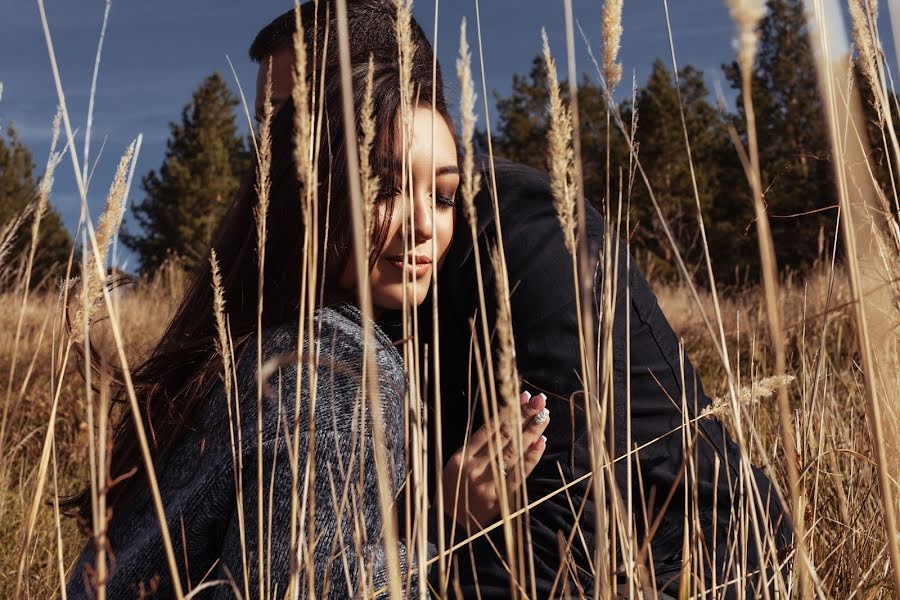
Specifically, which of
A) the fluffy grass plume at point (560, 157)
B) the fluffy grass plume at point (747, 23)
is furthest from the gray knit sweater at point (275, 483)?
the fluffy grass plume at point (747, 23)

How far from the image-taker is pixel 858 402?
2.94m

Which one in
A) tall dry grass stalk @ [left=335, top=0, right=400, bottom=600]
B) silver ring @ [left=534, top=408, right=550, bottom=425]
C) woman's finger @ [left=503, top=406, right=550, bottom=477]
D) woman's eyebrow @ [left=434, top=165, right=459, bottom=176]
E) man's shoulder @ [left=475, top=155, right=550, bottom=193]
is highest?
man's shoulder @ [left=475, top=155, right=550, bottom=193]

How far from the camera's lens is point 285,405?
1.32 m

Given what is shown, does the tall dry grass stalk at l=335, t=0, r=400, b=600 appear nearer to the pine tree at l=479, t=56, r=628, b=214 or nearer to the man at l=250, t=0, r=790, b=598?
the man at l=250, t=0, r=790, b=598

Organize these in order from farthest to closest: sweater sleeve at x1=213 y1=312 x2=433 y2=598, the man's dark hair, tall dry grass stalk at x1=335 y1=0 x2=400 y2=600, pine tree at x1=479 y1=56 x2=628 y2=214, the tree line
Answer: pine tree at x1=479 y1=56 x2=628 y2=214, the tree line, the man's dark hair, sweater sleeve at x1=213 y1=312 x2=433 y2=598, tall dry grass stalk at x1=335 y1=0 x2=400 y2=600

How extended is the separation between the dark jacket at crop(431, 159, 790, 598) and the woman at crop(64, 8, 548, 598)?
0.23 meters

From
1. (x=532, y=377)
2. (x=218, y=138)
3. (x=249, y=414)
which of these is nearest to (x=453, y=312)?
(x=532, y=377)

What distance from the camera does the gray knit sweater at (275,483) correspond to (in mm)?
1232

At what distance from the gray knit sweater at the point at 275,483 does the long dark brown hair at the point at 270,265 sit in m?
0.05

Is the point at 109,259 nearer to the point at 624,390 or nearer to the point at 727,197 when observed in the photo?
the point at 624,390

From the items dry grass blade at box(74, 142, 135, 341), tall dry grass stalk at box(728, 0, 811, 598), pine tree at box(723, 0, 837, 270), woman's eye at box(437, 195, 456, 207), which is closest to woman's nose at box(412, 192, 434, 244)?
woman's eye at box(437, 195, 456, 207)

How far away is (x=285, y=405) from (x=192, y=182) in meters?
24.7

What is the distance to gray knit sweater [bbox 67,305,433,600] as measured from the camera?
4.04 feet

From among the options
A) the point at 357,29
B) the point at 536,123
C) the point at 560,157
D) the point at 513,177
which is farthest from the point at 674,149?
the point at 560,157
